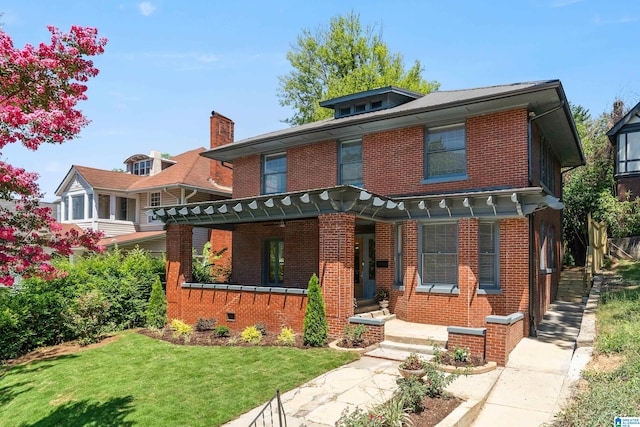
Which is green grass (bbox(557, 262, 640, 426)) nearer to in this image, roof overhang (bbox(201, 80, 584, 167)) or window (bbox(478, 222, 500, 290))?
window (bbox(478, 222, 500, 290))

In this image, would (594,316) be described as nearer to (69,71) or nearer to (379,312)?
(379,312)

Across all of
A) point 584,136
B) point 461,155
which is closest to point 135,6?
point 461,155

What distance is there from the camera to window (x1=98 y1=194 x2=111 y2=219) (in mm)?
25406

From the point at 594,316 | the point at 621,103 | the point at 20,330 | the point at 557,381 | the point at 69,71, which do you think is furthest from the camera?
the point at 621,103

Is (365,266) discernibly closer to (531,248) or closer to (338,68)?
(531,248)

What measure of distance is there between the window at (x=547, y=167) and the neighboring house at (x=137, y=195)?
15221 mm

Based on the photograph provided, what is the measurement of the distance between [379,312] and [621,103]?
29009 millimetres

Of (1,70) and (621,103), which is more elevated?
(621,103)

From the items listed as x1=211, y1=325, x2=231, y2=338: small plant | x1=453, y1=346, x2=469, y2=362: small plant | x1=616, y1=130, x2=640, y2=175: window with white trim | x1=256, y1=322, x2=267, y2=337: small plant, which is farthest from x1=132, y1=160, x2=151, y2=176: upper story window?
x1=616, y1=130, x2=640, y2=175: window with white trim

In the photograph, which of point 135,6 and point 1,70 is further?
point 135,6

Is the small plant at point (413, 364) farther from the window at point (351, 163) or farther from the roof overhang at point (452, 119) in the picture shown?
the window at point (351, 163)

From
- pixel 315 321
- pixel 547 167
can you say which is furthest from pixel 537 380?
pixel 547 167

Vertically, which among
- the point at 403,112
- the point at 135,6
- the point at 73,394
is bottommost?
the point at 73,394

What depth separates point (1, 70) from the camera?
17.0 ft
